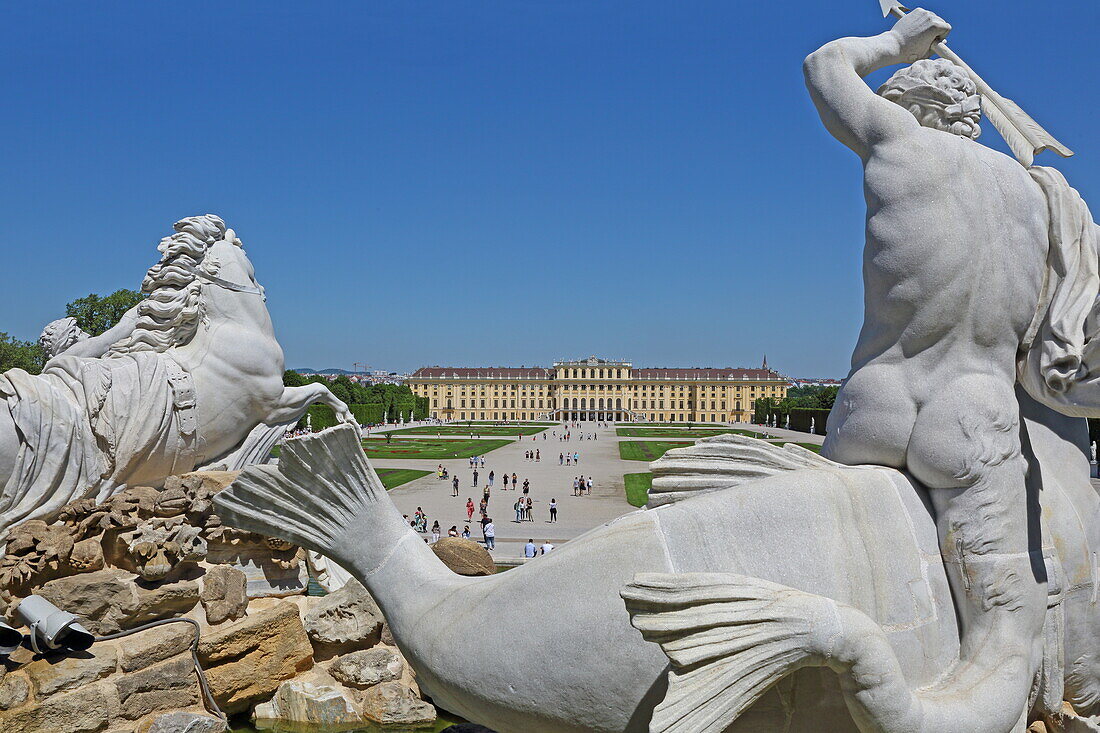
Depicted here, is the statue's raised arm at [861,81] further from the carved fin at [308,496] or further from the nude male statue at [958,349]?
the carved fin at [308,496]

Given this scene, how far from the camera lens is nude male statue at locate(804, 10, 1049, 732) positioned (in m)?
2.54

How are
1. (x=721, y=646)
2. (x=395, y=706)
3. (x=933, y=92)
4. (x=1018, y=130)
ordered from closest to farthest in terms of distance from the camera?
(x=721, y=646), (x=933, y=92), (x=1018, y=130), (x=395, y=706)

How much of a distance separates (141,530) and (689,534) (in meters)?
4.07

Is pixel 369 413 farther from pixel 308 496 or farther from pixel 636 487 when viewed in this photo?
pixel 308 496

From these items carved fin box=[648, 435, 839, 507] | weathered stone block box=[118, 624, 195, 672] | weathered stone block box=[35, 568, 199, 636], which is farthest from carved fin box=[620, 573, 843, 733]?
weathered stone block box=[35, 568, 199, 636]

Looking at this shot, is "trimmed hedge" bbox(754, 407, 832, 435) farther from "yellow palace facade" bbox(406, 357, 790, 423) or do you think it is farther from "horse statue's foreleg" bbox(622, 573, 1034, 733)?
"horse statue's foreleg" bbox(622, 573, 1034, 733)

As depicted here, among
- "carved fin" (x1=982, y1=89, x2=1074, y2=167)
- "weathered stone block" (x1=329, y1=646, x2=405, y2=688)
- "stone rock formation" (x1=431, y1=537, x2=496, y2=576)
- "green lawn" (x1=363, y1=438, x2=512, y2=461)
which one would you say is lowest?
"green lawn" (x1=363, y1=438, x2=512, y2=461)

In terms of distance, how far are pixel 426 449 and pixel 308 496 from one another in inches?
1673

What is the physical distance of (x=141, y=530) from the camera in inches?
209

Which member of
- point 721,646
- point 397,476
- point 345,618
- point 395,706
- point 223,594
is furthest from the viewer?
point 397,476

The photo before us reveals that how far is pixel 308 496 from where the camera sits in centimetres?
274

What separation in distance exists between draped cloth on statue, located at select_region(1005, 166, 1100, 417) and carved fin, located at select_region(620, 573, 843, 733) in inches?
46.0

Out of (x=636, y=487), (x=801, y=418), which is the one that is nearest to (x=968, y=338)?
(x=636, y=487)

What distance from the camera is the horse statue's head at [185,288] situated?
652cm
